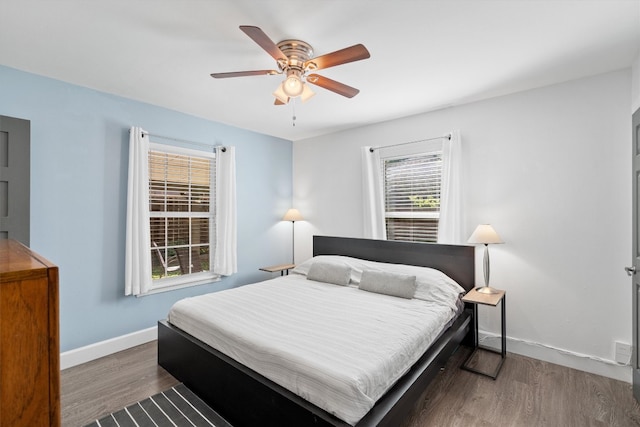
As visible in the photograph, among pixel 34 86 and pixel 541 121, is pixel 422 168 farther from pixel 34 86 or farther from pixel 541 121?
pixel 34 86

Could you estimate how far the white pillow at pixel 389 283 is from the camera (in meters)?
2.88

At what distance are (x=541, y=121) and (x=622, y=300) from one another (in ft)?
5.46

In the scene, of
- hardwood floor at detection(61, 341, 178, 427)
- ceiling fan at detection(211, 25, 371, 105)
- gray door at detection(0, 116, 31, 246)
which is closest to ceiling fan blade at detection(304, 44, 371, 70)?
ceiling fan at detection(211, 25, 371, 105)

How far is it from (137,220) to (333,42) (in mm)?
2544

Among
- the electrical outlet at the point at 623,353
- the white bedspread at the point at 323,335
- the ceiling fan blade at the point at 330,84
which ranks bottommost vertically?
the electrical outlet at the point at 623,353

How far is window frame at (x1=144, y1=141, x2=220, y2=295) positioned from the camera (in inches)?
133

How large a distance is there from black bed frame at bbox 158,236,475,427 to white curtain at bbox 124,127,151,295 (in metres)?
0.72

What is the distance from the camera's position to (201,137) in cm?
376

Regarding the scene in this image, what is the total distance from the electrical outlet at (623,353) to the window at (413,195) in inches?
66.9

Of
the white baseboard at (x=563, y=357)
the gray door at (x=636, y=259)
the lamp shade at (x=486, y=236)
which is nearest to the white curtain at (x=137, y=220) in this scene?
the lamp shade at (x=486, y=236)

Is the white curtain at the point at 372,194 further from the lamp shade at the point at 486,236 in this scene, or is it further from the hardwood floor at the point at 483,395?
the hardwood floor at the point at 483,395

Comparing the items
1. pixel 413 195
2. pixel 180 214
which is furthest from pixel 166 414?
pixel 413 195

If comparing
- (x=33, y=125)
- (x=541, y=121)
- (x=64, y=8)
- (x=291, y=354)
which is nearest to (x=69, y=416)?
(x=291, y=354)

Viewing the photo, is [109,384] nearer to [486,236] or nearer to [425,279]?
[425,279]
